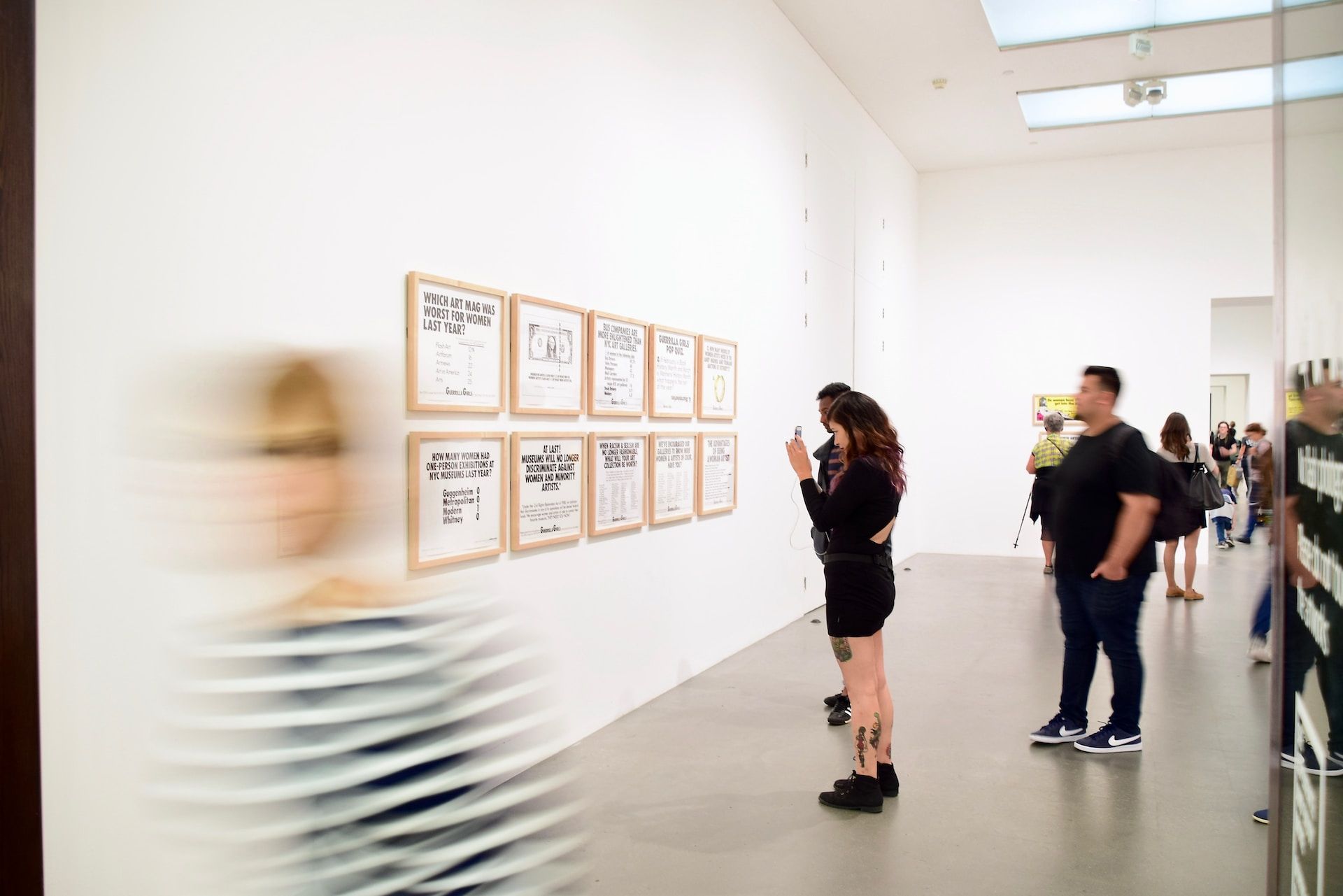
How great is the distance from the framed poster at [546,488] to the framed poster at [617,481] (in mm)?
87

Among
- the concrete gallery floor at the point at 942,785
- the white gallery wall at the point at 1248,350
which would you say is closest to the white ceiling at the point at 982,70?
the concrete gallery floor at the point at 942,785

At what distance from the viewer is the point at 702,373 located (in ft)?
17.9

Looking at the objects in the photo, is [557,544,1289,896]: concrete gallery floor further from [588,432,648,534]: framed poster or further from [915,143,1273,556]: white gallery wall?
[915,143,1273,556]: white gallery wall

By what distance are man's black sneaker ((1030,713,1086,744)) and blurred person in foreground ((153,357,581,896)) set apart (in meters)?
3.76

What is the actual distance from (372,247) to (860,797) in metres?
2.64

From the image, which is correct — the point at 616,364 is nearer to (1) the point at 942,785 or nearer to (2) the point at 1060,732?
(1) the point at 942,785

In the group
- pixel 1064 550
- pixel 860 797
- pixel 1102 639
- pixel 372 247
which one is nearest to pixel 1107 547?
pixel 1064 550

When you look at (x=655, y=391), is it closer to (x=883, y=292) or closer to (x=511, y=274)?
(x=511, y=274)

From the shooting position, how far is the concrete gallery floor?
302 centimetres

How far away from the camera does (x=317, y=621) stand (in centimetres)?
98

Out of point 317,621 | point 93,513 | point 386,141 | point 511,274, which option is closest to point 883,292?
point 511,274

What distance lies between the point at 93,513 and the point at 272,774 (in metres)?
1.58

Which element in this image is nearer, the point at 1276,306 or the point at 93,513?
the point at 1276,306

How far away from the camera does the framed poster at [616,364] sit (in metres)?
4.33
